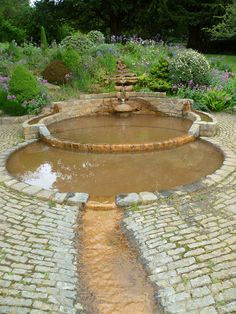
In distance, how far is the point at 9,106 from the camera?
412 inches

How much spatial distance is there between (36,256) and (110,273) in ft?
2.74

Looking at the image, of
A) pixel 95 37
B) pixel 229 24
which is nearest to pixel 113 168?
pixel 95 37

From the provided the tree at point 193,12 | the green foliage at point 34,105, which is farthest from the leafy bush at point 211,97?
the tree at point 193,12

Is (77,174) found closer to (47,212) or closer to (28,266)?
(47,212)

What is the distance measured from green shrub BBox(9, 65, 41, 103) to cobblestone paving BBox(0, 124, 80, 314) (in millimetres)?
5701

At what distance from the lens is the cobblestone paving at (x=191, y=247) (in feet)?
10.8

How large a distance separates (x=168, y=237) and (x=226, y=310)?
1.22 meters

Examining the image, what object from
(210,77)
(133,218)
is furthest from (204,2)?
(133,218)

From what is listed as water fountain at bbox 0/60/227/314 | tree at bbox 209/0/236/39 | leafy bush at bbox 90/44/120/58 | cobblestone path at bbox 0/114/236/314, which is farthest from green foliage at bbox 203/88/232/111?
tree at bbox 209/0/236/39

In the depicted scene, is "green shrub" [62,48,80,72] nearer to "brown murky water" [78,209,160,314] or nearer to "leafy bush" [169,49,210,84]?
"leafy bush" [169,49,210,84]

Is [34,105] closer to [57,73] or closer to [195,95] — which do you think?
[57,73]

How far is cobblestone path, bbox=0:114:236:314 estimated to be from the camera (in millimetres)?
3268

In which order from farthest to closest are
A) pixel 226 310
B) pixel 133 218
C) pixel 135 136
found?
1. pixel 135 136
2. pixel 133 218
3. pixel 226 310

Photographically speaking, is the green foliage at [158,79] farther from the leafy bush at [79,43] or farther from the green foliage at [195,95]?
the leafy bush at [79,43]
